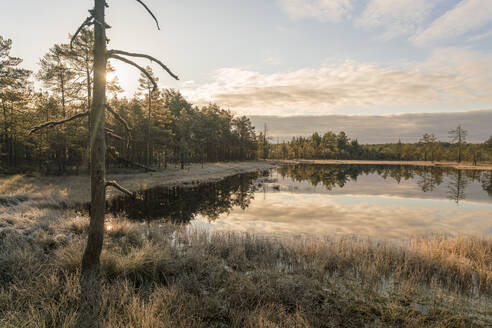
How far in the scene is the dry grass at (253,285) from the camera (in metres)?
4.06

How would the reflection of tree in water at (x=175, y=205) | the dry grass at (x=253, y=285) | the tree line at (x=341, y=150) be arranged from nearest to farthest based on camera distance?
the dry grass at (x=253, y=285) < the reflection of tree in water at (x=175, y=205) < the tree line at (x=341, y=150)

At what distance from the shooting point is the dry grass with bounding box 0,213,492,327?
4062 mm

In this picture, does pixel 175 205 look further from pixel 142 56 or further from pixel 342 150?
pixel 342 150

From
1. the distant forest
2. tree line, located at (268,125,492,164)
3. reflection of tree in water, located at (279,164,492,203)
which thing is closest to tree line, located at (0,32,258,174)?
the distant forest

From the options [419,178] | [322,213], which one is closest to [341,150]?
[419,178]

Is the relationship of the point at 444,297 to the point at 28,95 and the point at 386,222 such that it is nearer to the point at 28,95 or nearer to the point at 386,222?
the point at 386,222

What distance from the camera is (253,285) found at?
5.32m

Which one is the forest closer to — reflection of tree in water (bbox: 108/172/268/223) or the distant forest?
the distant forest

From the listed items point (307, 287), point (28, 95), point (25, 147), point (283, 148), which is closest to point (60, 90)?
point (28, 95)

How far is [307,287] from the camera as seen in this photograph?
5703mm

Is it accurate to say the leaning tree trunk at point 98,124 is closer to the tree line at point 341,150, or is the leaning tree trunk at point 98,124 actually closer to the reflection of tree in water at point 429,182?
the reflection of tree in water at point 429,182

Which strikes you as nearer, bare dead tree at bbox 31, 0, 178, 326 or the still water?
bare dead tree at bbox 31, 0, 178, 326

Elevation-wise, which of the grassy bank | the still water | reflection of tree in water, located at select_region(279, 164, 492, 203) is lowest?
the still water

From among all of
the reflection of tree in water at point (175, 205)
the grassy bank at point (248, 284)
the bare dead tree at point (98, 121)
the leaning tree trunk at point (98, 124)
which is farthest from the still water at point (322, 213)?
the leaning tree trunk at point (98, 124)
